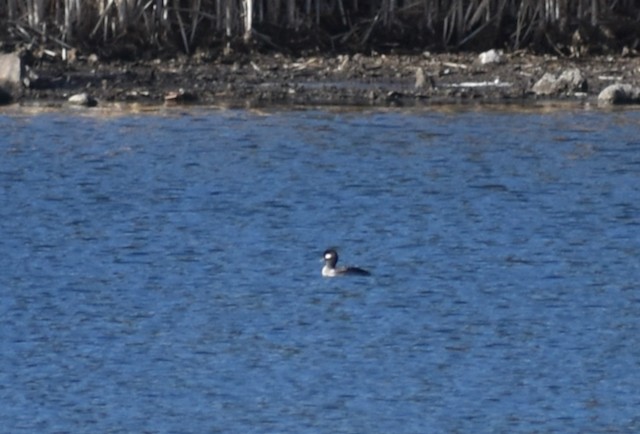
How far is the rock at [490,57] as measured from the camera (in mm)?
20328

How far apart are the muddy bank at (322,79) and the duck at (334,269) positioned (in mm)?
6866

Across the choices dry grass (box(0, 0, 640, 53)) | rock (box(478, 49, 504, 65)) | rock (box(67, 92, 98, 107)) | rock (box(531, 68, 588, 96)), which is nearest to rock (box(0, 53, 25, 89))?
rock (box(67, 92, 98, 107))

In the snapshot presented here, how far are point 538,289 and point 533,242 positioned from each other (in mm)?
1472

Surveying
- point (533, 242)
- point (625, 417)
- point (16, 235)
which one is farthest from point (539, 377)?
point (16, 235)

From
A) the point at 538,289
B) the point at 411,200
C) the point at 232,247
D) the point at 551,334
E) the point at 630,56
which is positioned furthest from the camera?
the point at 630,56

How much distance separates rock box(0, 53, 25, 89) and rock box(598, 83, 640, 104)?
5355mm

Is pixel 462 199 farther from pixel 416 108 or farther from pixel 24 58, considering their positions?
pixel 24 58

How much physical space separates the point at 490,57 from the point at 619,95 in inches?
66.7

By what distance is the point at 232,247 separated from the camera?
13438 millimetres

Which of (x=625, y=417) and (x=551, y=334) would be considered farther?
(x=551, y=334)

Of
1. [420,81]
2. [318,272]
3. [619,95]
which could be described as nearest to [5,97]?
[420,81]

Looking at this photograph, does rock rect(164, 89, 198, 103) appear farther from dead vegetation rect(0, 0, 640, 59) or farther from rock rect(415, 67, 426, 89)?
rock rect(415, 67, 426, 89)

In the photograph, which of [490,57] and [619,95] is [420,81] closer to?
[490,57]

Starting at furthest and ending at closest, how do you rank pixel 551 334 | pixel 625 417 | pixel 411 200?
pixel 411 200
pixel 551 334
pixel 625 417
